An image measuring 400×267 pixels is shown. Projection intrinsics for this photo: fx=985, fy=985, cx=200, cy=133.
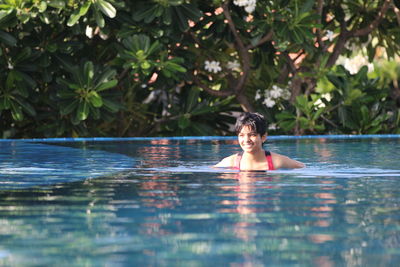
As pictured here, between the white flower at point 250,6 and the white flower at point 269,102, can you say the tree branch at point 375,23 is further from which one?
the white flower at point 250,6

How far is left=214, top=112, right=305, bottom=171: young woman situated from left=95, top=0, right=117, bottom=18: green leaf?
4.38m

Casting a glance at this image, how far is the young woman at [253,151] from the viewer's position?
24.6 ft

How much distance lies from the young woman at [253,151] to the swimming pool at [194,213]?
0.62ft

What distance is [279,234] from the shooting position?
4.18 metres

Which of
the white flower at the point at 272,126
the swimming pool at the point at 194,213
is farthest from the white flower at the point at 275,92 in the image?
the swimming pool at the point at 194,213

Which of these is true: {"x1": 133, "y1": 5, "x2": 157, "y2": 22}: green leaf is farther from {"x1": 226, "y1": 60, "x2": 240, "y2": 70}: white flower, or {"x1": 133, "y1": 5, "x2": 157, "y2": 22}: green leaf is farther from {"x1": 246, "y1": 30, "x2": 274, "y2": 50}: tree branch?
{"x1": 226, "y1": 60, "x2": 240, "y2": 70}: white flower

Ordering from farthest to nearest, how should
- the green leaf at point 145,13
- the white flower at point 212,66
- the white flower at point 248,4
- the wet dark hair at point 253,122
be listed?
the white flower at point 212,66
the white flower at point 248,4
the green leaf at point 145,13
the wet dark hair at point 253,122

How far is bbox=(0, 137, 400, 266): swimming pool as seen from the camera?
3.68 metres

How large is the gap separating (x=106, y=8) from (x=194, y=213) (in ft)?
23.8

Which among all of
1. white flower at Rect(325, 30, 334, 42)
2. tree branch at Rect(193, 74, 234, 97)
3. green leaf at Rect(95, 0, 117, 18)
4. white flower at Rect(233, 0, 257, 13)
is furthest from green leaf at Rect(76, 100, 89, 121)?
white flower at Rect(325, 30, 334, 42)

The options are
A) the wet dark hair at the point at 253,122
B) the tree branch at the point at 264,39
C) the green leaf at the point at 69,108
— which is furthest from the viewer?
the tree branch at the point at 264,39

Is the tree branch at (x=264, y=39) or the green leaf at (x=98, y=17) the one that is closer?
the green leaf at (x=98, y=17)

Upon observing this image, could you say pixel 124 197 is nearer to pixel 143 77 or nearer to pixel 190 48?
pixel 143 77

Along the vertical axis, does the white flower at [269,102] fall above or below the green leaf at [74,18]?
below
